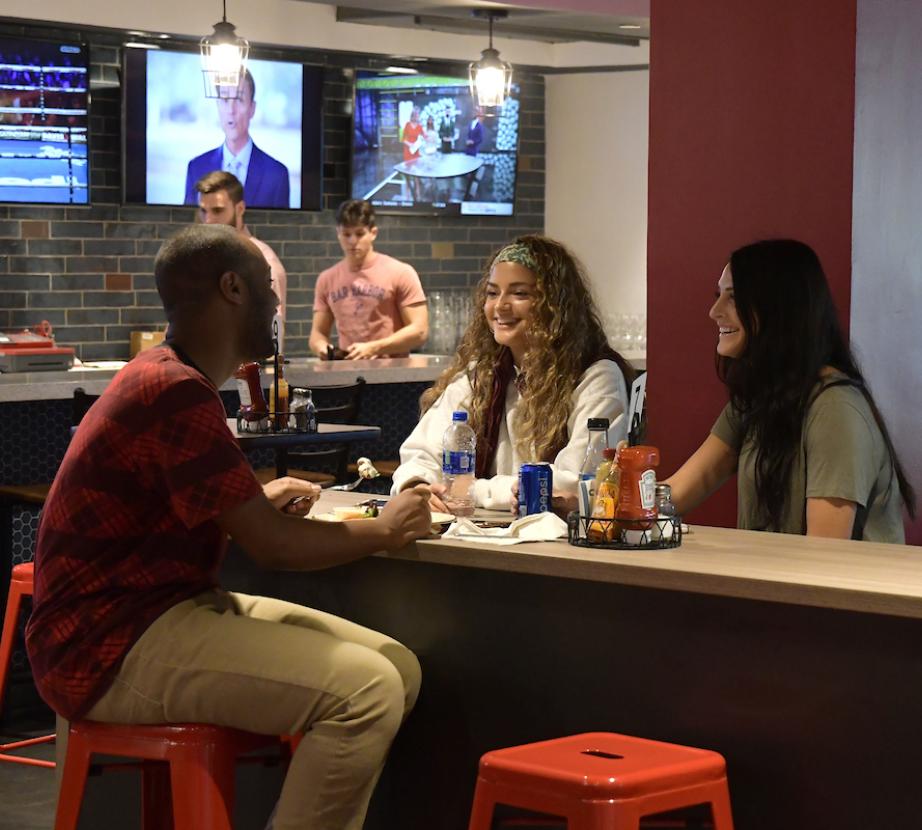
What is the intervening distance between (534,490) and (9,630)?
6.26ft

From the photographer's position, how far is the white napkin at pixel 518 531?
284 cm

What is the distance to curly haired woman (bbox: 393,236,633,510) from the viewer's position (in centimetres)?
376

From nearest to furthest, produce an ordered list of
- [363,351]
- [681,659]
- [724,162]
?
[681,659] < [724,162] < [363,351]

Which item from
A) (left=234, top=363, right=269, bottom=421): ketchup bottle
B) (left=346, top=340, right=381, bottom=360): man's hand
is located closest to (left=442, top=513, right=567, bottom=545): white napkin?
(left=234, top=363, right=269, bottom=421): ketchup bottle

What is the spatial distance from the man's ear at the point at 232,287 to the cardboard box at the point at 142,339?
17.9 ft

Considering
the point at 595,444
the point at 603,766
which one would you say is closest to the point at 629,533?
the point at 595,444

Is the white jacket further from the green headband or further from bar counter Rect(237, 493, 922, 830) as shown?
bar counter Rect(237, 493, 922, 830)

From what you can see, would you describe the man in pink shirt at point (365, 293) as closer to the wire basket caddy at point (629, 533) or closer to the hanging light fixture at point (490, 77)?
the hanging light fixture at point (490, 77)

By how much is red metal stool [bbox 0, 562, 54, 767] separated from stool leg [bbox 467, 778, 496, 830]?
208cm

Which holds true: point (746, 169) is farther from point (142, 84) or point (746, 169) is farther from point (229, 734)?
point (142, 84)

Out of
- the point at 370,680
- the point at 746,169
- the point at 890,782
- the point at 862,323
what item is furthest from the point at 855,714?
the point at 746,169

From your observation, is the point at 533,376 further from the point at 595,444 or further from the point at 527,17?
the point at 527,17

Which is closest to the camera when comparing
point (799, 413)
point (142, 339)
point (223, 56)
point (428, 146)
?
point (799, 413)

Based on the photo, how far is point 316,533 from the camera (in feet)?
8.87
